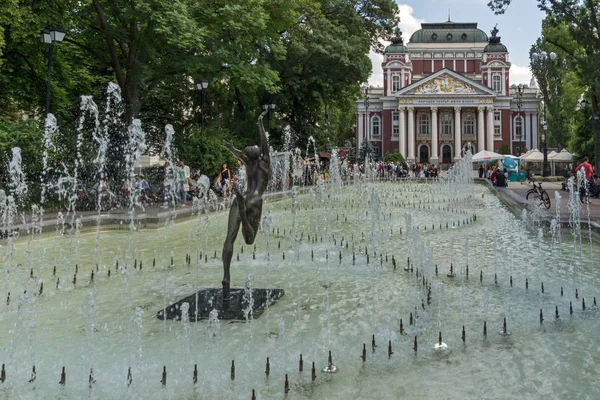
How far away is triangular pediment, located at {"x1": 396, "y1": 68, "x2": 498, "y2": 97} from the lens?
221 ft

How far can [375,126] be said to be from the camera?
7406 cm

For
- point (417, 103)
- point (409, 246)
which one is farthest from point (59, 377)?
point (417, 103)

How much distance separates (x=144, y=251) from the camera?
9562 millimetres

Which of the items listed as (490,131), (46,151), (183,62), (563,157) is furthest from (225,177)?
(490,131)

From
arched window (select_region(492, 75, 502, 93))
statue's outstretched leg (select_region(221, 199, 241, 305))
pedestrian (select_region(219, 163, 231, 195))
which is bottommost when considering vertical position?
statue's outstretched leg (select_region(221, 199, 241, 305))

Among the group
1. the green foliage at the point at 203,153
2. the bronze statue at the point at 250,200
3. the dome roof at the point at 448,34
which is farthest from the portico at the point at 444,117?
the bronze statue at the point at 250,200

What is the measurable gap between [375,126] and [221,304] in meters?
70.5

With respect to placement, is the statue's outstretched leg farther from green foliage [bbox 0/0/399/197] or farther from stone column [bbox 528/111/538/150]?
stone column [bbox 528/111/538/150]

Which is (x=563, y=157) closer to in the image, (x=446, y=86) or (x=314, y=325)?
(x=446, y=86)

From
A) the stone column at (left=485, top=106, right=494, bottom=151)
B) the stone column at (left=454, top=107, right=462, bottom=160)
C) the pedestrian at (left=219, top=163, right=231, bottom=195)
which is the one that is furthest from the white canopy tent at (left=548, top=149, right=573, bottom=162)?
the stone column at (left=485, top=106, right=494, bottom=151)

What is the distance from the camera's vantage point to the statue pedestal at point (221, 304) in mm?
5258

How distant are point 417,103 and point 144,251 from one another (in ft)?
208

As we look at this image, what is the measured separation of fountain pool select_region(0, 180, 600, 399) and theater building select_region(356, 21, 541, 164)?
5793cm

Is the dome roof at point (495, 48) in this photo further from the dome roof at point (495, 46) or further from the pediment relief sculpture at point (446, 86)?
the pediment relief sculpture at point (446, 86)
